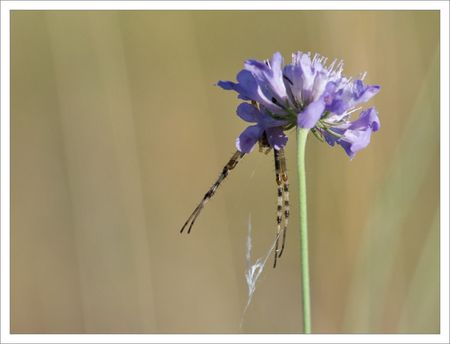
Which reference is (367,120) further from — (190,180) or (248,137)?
(190,180)

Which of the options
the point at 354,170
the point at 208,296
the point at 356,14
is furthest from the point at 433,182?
the point at 208,296

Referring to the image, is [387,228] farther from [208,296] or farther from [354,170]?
[208,296]

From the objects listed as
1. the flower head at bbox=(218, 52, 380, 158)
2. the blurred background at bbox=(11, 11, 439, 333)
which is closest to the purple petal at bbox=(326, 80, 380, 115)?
the flower head at bbox=(218, 52, 380, 158)

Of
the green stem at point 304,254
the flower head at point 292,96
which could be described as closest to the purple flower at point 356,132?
the flower head at point 292,96

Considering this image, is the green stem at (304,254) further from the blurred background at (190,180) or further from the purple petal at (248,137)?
the blurred background at (190,180)

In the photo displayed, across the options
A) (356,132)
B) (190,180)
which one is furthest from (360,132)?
(190,180)

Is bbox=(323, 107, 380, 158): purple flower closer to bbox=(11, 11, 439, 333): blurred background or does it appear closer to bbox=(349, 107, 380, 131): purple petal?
bbox=(349, 107, 380, 131): purple petal
